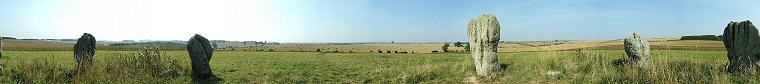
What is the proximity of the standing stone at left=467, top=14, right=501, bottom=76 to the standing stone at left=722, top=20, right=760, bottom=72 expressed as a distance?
5.33 meters

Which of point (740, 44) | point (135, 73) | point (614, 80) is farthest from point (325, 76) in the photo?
point (740, 44)

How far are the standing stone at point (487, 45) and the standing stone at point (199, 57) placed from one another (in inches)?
273

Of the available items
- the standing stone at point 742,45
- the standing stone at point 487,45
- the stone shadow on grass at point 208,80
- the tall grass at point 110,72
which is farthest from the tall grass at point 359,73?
the standing stone at point 742,45

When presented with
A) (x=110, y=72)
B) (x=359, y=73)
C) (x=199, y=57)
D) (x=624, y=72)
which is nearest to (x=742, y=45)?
(x=624, y=72)

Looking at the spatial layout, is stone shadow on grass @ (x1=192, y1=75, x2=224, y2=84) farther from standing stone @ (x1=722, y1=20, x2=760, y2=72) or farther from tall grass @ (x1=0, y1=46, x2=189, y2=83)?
standing stone @ (x1=722, y1=20, x2=760, y2=72)

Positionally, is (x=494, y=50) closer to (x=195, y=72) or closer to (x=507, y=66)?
(x=507, y=66)

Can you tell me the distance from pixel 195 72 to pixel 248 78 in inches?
56.0

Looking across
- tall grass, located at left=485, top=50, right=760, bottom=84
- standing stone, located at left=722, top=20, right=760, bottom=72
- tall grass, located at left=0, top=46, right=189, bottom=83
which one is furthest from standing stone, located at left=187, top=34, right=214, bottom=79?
standing stone, located at left=722, top=20, right=760, bottom=72

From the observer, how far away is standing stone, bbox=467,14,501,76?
1466cm

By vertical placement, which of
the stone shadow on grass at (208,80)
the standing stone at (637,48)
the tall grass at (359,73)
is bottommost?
the stone shadow on grass at (208,80)

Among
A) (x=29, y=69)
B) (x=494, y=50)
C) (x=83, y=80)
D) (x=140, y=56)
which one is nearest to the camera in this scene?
(x=83, y=80)

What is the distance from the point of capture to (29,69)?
37.4ft

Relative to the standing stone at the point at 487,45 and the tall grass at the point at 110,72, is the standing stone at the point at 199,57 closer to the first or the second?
the tall grass at the point at 110,72

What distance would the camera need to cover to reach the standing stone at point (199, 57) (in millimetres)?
14557
